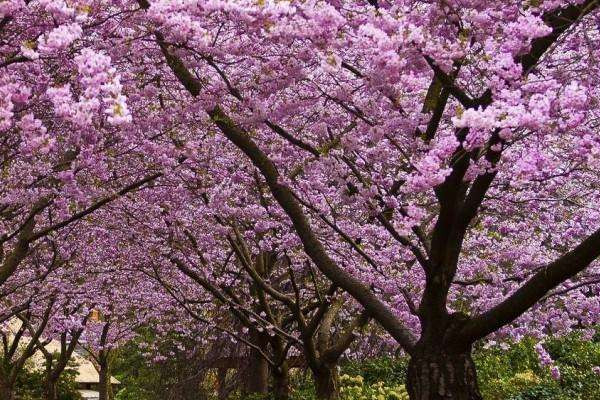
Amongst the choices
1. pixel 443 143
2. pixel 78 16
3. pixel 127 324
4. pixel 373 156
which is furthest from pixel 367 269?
pixel 127 324

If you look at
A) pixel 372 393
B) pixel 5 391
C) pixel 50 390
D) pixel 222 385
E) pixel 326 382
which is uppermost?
pixel 222 385

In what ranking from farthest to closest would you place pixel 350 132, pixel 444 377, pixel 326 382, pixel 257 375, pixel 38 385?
A: pixel 38 385, pixel 257 375, pixel 326 382, pixel 350 132, pixel 444 377

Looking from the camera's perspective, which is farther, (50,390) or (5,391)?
(50,390)

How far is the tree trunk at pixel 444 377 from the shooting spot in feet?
19.2

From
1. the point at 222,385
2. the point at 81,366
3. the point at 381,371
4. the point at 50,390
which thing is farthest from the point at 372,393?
the point at 81,366

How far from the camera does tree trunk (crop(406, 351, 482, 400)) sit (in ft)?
19.2

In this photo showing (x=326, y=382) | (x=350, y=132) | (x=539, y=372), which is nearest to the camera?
(x=350, y=132)

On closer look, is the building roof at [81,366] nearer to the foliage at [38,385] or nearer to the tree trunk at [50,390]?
the foliage at [38,385]

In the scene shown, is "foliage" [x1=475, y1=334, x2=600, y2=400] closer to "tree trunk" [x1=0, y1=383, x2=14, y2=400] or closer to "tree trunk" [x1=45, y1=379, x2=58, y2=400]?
"tree trunk" [x1=0, y1=383, x2=14, y2=400]

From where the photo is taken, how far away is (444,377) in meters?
5.89

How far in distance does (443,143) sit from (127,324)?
1620cm

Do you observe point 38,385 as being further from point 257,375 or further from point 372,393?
point 372,393

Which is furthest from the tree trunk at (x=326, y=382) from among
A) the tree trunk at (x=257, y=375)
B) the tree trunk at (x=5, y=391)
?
the tree trunk at (x=5, y=391)

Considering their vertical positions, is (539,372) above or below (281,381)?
above
